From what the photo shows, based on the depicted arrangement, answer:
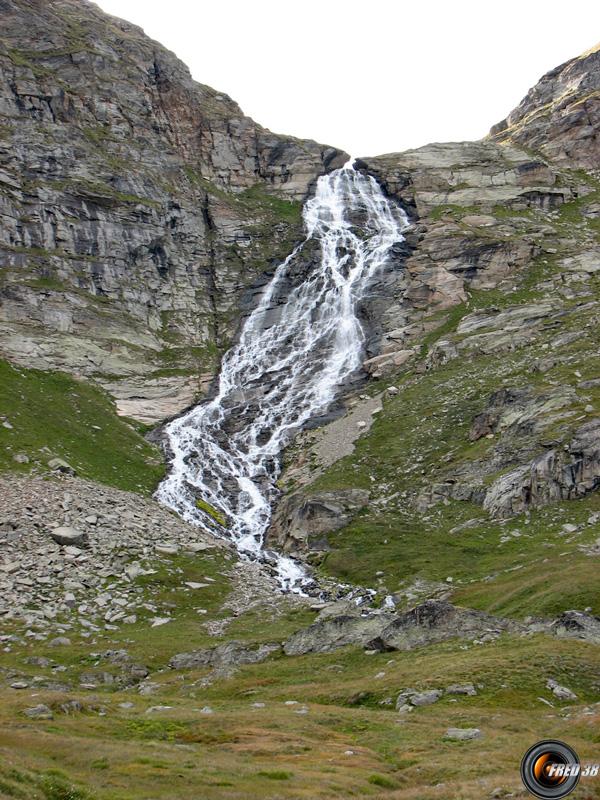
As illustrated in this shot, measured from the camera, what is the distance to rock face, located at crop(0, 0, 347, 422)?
9450 cm

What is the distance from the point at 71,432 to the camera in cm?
7300

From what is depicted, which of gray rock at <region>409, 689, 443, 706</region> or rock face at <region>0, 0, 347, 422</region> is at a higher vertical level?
rock face at <region>0, 0, 347, 422</region>

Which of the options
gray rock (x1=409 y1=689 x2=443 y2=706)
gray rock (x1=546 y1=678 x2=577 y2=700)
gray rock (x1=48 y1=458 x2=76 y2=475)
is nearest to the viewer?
gray rock (x1=546 y1=678 x2=577 y2=700)

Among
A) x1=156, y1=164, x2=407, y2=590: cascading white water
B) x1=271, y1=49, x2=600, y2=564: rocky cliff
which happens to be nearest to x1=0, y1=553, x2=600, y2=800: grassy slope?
x1=156, y1=164, x2=407, y2=590: cascading white water

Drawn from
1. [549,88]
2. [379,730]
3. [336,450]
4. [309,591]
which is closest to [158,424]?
[336,450]

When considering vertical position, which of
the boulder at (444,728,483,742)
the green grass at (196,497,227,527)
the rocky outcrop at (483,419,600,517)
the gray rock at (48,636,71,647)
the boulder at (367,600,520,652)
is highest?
the rocky outcrop at (483,419,600,517)

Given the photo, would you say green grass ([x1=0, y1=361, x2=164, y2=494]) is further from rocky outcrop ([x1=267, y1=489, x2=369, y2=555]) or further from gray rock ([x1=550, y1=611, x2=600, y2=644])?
gray rock ([x1=550, y1=611, x2=600, y2=644])

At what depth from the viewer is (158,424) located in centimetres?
8506

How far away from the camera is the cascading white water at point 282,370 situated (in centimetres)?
6944

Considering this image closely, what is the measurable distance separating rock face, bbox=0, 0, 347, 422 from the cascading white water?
186 inches

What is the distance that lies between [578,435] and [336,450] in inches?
987

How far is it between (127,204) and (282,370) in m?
41.7

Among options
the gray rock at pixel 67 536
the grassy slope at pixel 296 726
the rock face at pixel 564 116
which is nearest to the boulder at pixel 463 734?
the grassy slope at pixel 296 726

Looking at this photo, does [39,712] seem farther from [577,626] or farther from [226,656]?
[577,626]
